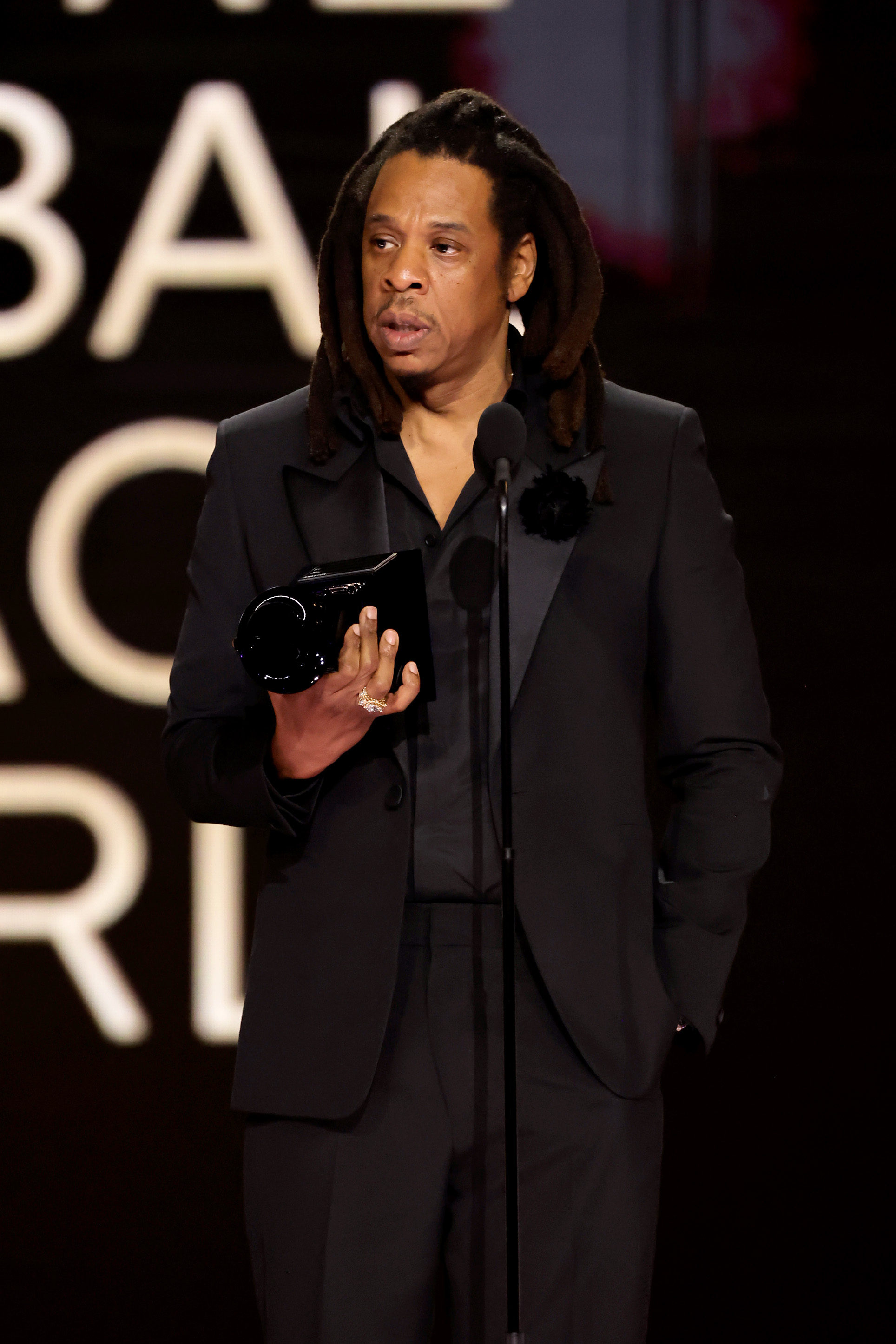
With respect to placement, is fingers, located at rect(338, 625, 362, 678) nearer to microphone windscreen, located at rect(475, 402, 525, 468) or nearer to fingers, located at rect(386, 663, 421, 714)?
fingers, located at rect(386, 663, 421, 714)

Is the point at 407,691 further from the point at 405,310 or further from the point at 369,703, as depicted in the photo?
the point at 405,310

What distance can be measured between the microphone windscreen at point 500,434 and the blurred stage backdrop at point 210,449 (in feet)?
4.51

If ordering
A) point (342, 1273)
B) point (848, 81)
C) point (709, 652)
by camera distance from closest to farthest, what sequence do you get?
point (342, 1273), point (709, 652), point (848, 81)

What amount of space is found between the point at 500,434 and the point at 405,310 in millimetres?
222

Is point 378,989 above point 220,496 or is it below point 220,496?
below

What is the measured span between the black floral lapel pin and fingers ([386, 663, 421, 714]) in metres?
0.24

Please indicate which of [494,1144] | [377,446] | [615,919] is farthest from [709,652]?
[494,1144]

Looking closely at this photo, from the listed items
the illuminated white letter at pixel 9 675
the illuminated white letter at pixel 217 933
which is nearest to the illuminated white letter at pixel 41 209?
the illuminated white letter at pixel 9 675

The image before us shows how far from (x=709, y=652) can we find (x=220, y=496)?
1.79 feet

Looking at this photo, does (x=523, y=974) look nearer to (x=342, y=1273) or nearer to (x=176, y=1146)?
(x=342, y=1273)

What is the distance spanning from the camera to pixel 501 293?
1675mm

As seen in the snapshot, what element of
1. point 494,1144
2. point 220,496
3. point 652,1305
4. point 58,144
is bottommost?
point 652,1305

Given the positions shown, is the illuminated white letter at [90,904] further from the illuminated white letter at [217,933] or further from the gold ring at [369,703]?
the gold ring at [369,703]

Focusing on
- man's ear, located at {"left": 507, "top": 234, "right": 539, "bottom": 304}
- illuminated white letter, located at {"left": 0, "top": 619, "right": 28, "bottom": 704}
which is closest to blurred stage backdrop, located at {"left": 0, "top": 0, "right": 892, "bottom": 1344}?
illuminated white letter, located at {"left": 0, "top": 619, "right": 28, "bottom": 704}
